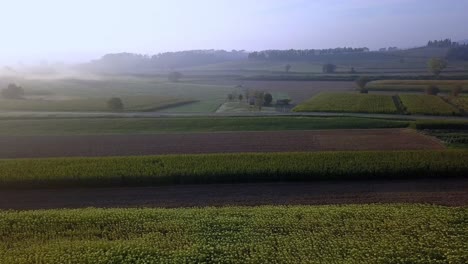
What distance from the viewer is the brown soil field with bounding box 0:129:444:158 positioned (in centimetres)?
3544

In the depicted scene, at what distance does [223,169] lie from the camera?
28719mm

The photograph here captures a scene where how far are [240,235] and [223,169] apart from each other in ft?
31.6

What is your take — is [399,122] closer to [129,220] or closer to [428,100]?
[428,100]

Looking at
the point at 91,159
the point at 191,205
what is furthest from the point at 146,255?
the point at 91,159

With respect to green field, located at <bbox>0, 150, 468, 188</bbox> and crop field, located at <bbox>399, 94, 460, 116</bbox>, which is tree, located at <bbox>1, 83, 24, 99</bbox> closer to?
green field, located at <bbox>0, 150, 468, 188</bbox>

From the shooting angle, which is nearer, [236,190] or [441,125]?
[236,190]

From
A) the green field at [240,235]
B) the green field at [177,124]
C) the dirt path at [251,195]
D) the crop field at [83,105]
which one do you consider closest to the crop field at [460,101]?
the green field at [177,124]

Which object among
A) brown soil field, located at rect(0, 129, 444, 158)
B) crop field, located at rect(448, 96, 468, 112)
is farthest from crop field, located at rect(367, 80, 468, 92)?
brown soil field, located at rect(0, 129, 444, 158)

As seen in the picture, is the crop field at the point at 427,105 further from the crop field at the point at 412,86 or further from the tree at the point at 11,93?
the tree at the point at 11,93

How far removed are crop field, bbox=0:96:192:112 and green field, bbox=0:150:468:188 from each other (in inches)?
1247

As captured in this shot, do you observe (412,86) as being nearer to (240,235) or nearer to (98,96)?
(98,96)

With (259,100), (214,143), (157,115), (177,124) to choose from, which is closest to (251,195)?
(214,143)

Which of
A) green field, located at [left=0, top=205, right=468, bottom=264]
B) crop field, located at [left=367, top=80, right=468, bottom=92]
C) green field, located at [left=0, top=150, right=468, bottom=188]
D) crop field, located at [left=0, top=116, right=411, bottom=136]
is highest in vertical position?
crop field, located at [left=367, top=80, right=468, bottom=92]

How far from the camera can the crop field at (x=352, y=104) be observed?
5575 cm
